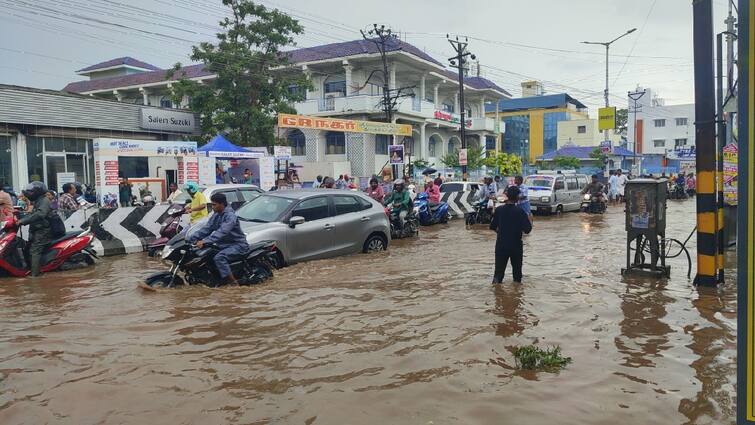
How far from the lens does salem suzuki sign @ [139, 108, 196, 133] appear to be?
82.8 ft

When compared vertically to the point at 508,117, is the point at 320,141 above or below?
below

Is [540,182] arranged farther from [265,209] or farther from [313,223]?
[265,209]

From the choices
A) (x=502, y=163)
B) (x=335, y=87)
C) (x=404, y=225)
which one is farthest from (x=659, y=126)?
(x=404, y=225)

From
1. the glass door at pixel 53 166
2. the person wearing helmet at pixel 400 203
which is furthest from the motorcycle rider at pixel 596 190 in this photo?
the glass door at pixel 53 166

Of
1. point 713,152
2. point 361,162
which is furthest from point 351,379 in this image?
point 361,162

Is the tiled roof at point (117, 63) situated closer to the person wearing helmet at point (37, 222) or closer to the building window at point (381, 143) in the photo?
the building window at point (381, 143)

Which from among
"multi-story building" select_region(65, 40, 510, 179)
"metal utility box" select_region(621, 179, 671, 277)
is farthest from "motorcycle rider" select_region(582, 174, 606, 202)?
"metal utility box" select_region(621, 179, 671, 277)

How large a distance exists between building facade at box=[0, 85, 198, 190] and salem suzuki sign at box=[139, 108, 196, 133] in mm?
43

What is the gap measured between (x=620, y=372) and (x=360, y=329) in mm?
2689

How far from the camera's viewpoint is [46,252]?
980 cm

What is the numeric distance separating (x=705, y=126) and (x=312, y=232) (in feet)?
21.2

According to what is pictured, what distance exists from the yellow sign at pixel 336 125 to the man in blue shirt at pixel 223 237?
43.4 ft

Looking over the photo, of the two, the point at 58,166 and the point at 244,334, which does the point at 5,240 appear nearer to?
the point at 244,334

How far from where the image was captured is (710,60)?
8.04 metres
